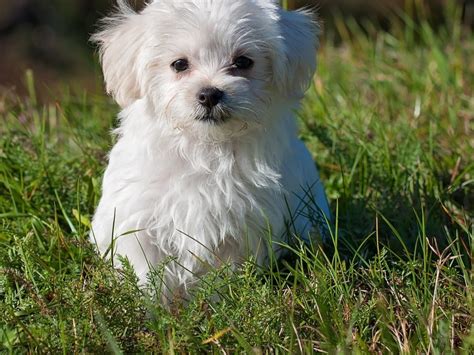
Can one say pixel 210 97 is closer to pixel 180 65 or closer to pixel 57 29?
pixel 180 65

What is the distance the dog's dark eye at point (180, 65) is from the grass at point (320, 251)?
2.65 feet

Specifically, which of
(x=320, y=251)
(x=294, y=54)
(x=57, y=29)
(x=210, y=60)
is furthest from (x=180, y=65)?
(x=57, y=29)

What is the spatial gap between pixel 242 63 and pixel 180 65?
0.90 ft

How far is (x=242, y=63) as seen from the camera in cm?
382

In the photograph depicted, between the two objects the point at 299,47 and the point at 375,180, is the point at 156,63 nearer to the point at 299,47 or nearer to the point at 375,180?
the point at 299,47

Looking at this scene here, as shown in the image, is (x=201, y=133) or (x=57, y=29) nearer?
(x=201, y=133)

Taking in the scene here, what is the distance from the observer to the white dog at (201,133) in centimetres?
371

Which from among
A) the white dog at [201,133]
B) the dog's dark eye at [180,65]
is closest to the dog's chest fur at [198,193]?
the white dog at [201,133]

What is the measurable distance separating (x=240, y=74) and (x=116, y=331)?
1.25 m

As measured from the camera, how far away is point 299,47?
12.9 feet

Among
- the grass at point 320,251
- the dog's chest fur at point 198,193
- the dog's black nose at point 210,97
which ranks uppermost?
the dog's black nose at point 210,97

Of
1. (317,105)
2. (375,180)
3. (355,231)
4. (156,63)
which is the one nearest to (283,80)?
(156,63)

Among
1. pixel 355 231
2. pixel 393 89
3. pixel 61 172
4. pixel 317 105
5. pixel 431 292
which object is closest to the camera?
pixel 431 292

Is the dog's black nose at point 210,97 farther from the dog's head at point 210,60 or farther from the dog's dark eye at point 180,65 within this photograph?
the dog's dark eye at point 180,65
